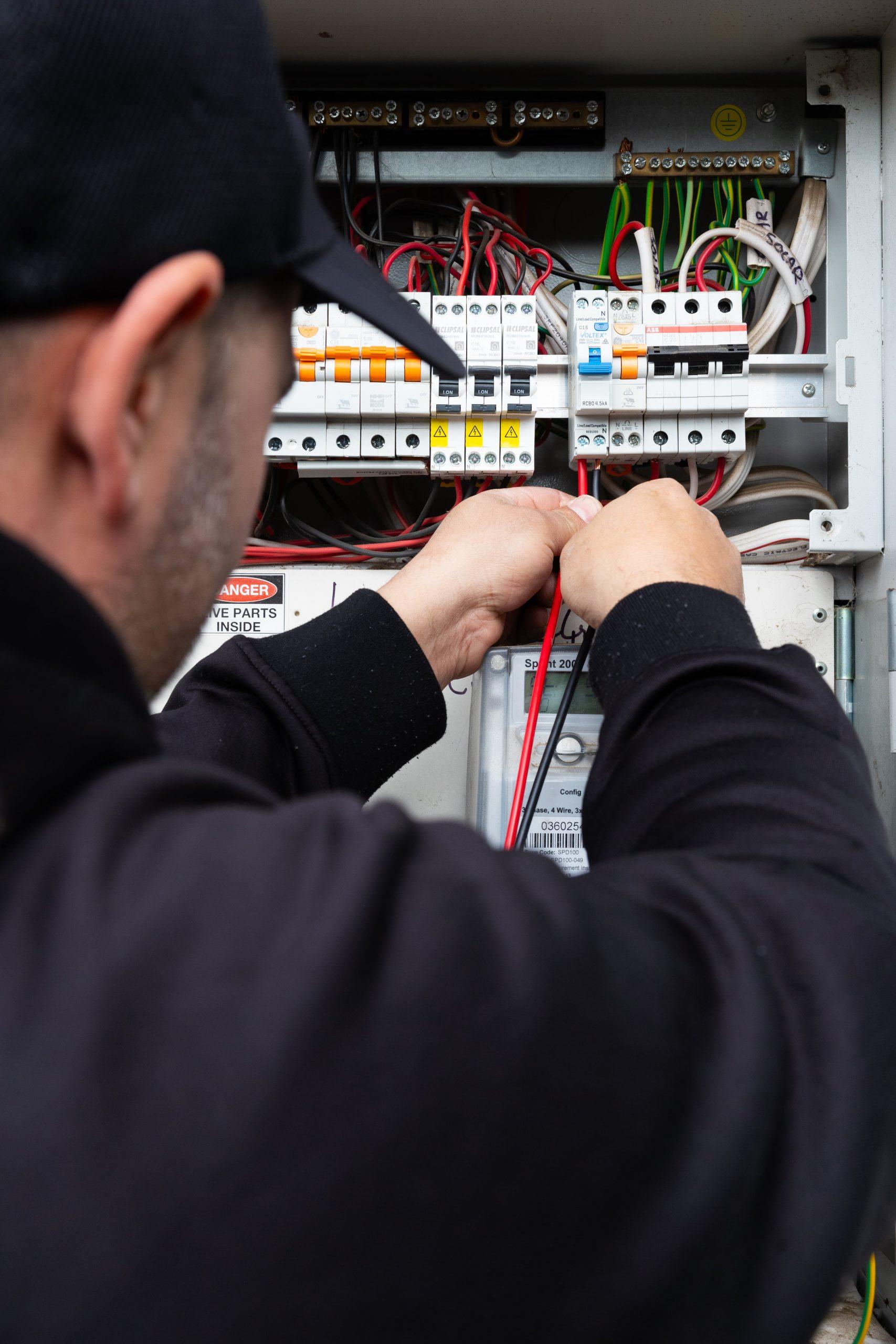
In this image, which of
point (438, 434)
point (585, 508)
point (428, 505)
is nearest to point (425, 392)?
point (438, 434)

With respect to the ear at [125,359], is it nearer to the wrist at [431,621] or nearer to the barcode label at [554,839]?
the wrist at [431,621]

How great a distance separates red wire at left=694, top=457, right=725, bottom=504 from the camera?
1.30 meters

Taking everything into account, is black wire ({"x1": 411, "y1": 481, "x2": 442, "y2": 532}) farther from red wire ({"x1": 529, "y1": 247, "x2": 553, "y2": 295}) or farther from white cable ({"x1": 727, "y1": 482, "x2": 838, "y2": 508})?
white cable ({"x1": 727, "y1": 482, "x2": 838, "y2": 508})

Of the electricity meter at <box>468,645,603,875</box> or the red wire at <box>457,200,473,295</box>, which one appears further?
the red wire at <box>457,200,473,295</box>

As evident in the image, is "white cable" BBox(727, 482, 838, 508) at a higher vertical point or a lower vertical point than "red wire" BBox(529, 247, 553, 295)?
lower

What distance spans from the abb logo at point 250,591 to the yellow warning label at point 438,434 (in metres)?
0.27

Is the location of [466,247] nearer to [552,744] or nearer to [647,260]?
[647,260]

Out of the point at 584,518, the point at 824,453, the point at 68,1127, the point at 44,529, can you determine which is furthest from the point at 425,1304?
the point at 824,453

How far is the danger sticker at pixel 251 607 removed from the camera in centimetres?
129

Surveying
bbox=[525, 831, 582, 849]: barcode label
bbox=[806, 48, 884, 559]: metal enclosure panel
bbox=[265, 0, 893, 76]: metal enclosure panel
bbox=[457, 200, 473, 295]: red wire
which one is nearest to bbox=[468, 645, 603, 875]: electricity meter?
bbox=[525, 831, 582, 849]: barcode label

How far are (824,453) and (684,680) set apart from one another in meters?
0.90

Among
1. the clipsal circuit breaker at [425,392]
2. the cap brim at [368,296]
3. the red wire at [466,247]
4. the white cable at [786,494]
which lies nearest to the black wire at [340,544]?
the clipsal circuit breaker at [425,392]

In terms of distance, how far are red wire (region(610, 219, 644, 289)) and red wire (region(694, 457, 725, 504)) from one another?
295 millimetres

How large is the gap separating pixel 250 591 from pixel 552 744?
1.55 feet
